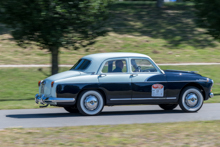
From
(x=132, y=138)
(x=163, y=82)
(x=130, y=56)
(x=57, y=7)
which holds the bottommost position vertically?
(x=132, y=138)

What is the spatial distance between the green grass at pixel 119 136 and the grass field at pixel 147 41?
13.6 meters

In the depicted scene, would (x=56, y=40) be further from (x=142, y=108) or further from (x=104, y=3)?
(x=142, y=108)

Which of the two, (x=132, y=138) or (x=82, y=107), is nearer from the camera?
(x=132, y=138)

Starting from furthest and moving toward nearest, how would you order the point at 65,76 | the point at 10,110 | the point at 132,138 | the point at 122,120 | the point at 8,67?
the point at 8,67, the point at 10,110, the point at 65,76, the point at 122,120, the point at 132,138

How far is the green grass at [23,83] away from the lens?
1356 centimetres

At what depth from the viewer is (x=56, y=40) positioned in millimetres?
12305

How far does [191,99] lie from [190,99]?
0.03 metres

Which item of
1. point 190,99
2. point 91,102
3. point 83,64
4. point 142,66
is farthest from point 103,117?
point 190,99

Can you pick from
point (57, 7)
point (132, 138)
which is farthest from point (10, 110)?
point (132, 138)

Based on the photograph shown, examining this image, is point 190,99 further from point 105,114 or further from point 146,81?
point 105,114

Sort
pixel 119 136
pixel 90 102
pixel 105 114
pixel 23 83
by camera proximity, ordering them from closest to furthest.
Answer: pixel 119 136
pixel 90 102
pixel 105 114
pixel 23 83

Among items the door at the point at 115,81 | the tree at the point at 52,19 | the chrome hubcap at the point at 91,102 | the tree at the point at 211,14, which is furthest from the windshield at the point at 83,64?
the tree at the point at 211,14

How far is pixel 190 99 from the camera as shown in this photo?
10.4 metres

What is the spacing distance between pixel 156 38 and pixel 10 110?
757 inches
